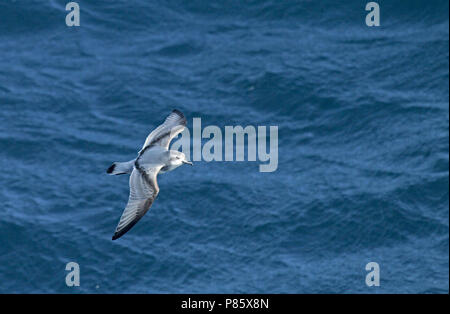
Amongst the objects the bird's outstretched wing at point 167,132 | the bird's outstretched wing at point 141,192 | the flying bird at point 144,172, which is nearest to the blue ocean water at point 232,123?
the bird's outstretched wing at point 167,132

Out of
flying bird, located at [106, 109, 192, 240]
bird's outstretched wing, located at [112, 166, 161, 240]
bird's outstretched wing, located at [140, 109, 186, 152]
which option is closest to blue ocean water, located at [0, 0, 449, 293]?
bird's outstretched wing, located at [140, 109, 186, 152]

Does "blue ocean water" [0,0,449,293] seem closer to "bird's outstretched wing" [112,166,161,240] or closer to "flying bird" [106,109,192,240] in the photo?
"flying bird" [106,109,192,240]

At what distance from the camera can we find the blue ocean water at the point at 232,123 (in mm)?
44062

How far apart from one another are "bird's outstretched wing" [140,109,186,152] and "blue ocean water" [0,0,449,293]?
32.4ft

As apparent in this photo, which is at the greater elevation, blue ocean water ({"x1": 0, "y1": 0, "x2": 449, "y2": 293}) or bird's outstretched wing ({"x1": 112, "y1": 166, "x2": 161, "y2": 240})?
blue ocean water ({"x1": 0, "y1": 0, "x2": 449, "y2": 293})

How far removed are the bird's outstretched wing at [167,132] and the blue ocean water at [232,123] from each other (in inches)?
389

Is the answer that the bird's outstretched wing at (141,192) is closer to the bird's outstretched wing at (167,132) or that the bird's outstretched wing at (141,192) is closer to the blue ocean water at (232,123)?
the bird's outstretched wing at (167,132)

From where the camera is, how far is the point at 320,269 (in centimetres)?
4438

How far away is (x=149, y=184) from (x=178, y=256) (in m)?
12.6

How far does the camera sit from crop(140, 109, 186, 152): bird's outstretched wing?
33.8 metres

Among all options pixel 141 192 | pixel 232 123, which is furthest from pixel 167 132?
pixel 232 123

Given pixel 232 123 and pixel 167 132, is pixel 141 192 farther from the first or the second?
pixel 232 123

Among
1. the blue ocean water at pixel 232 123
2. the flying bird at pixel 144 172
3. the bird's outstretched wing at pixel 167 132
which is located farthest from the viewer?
the blue ocean water at pixel 232 123

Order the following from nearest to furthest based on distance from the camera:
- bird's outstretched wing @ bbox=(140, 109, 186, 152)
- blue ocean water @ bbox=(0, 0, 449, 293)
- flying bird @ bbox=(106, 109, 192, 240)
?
flying bird @ bbox=(106, 109, 192, 240)
bird's outstretched wing @ bbox=(140, 109, 186, 152)
blue ocean water @ bbox=(0, 0, 449, 293)
